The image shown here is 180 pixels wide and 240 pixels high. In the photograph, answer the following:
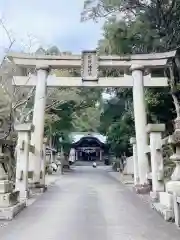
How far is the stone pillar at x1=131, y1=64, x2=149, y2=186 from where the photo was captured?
500 inches

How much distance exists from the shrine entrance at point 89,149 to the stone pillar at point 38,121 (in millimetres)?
37967

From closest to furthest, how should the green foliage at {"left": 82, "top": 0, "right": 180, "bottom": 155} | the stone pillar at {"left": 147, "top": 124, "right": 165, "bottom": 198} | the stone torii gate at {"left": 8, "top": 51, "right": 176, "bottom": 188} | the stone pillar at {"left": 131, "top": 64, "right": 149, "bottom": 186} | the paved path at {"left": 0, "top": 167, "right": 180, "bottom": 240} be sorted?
the paved path at {"left": 0, "top": 167, "right": 180, "bottom": 240}, the stone pillar at {"left": 147, "top": 124, "right": 165, "bottom": 198}, the stone pillar at {"left": 131, "top": 64, "right": 149, "bottom": 186}, the stone torii gate at {"left": 8, "top": 51, "right": 176, "bottom": 188}, the green foliage at {"left": 82, "top": 0, "right": 180, "bottom": 155}

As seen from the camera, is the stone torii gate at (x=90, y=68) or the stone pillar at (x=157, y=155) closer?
the stone pillar at (x=157, y=155)

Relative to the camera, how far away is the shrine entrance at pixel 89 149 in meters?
52.2

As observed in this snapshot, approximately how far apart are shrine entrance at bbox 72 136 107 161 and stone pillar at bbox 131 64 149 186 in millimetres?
37921

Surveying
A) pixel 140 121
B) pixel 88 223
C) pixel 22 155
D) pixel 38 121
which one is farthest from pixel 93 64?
pixel 88 223

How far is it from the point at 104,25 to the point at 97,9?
102cm

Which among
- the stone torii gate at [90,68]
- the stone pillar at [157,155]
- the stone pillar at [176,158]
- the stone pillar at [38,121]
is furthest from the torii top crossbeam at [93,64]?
the stone pillar at [176,158]

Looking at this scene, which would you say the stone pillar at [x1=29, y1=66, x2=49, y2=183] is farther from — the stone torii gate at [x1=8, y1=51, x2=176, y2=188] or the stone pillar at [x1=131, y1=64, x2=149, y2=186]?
the stone pillar at [x1=131, y1=64, x2=149, y2=186]

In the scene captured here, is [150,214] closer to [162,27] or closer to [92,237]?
[92,237]

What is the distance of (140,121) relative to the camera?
13.4 m

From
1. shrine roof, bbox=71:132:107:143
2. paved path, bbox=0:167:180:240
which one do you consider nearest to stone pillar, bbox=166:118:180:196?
paved path, bbox=0:167:180:240

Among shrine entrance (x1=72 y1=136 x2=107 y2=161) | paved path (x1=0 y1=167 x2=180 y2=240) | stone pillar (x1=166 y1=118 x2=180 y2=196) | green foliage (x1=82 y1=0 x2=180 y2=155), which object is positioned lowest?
paved path (x1=0 y1=167 x2=180 y2=240)

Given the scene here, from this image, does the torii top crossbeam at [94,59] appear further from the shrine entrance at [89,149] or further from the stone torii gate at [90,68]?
the shrine entrance at [89,149]
